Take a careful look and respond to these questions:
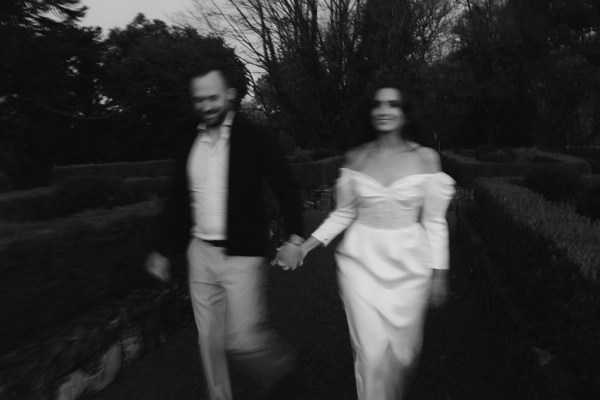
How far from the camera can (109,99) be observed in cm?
3044

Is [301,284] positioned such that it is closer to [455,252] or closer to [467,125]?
[455,252]

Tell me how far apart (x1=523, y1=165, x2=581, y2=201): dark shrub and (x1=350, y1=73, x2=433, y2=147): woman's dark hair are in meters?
6.31

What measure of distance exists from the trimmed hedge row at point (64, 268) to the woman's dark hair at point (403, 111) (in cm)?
145

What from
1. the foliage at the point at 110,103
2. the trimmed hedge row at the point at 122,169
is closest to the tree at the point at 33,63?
the foliage at the point at 110,103

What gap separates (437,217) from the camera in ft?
8.87

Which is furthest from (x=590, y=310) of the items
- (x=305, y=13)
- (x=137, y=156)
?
(x=137, y=156)

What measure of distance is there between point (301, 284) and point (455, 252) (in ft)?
9.79

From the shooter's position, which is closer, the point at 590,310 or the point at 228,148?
the point at 590,310

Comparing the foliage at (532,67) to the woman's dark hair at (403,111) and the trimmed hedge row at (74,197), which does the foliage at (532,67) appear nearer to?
the trimmed hedge row at (74,197)

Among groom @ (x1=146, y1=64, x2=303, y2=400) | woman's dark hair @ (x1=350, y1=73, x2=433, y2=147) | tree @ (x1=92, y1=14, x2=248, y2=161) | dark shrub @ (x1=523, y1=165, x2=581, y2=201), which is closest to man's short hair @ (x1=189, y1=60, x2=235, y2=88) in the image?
groom @ (x1=146, y1=64, x2=303, y2=400)

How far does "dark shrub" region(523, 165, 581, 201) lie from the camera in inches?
338

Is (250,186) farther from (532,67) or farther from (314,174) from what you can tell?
(532,67)

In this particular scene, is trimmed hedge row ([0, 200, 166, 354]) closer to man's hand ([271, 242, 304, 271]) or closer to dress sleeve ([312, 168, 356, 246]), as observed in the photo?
man's hand ([271, 242, 304, 271])

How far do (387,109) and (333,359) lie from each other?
2064mm
